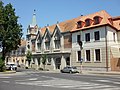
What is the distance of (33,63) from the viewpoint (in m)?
68.8

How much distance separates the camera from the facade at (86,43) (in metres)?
43.2

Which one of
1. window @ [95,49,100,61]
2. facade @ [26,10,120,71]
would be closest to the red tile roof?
facade @ [26,10,120,71]

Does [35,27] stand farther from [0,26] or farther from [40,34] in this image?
[0,26]

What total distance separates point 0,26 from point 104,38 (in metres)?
20.3

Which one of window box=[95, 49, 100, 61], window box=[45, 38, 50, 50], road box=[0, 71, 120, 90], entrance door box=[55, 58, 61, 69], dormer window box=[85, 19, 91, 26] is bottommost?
road box=[0, 71, 120, 90]

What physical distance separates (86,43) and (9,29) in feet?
51.8

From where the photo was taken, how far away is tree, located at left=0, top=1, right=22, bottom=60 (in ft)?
148

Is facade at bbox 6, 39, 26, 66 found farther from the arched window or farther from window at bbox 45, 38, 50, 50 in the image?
the arched window

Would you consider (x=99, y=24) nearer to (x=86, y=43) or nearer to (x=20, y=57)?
(x=86, y=43)

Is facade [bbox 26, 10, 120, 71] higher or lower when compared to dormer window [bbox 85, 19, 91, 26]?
lower

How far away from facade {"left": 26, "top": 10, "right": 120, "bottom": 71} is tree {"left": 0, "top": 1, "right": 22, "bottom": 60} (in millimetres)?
12222

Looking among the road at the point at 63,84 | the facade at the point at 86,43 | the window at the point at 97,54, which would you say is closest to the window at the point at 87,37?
the facade at the point at 86,43

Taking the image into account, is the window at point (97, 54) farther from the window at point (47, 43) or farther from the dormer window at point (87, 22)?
the window at point (47, 43)

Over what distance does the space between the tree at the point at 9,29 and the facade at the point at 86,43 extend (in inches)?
481
